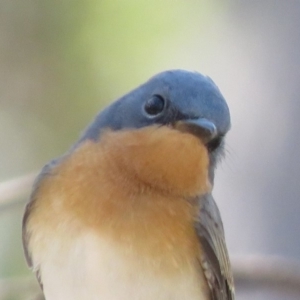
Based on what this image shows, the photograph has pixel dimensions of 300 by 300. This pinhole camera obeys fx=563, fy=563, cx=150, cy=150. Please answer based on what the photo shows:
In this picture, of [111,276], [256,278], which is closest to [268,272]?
[256,278]

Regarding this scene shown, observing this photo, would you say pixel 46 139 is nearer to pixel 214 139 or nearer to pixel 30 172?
pixel 30 172

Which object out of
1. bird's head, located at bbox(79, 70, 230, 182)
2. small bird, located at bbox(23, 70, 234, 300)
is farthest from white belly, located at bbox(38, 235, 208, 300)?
bird's head, located at bbox(79, 70, 230, 182)

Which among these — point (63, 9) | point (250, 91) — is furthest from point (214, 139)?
point (63, 9)

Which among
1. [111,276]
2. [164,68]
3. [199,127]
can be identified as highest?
[164,68]

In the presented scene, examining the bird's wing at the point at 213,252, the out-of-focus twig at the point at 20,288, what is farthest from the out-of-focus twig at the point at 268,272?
the out-of-focus twig at the point at 20,288

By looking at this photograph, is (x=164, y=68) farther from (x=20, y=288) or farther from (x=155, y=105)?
(x=20, y=288)

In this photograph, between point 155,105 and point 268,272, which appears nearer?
point 155,105

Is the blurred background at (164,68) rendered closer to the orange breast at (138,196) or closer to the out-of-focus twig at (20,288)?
the out-of-focus twig at (20,288)
